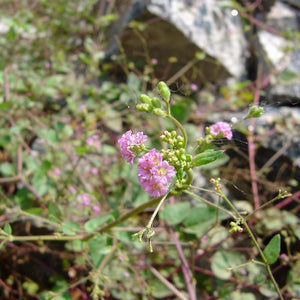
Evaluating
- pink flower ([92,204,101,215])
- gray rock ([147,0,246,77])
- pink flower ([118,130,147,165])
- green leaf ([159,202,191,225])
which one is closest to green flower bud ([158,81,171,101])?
pink flower ([118,130,147,165])

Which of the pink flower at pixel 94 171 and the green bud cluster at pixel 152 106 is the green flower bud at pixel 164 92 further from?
the pink flower at pixel 94 171

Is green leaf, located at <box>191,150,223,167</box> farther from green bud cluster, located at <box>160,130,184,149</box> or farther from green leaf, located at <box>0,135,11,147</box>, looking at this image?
green leaf, located at <box>0,135,11,147</box>

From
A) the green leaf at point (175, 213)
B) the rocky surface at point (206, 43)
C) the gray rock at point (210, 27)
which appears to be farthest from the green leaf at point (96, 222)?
the gray rock at point (210, 27)

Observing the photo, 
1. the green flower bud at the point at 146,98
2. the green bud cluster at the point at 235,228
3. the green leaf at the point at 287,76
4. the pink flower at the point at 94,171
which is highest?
the green flower bud at the point at 146,98

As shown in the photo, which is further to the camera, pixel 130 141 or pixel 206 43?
pixel 206 43

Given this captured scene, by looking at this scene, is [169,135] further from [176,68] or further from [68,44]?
[68,44]

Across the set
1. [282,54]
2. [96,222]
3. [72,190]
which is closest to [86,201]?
[72,190]

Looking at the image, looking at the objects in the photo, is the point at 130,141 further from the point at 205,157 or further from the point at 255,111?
the point at 255,111
